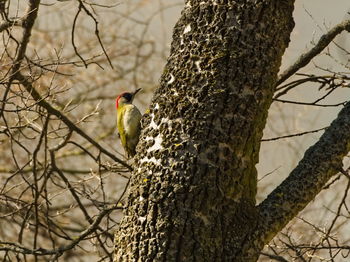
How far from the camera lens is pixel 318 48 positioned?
4457 mm

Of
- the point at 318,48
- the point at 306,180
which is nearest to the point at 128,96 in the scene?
the point at 318,48

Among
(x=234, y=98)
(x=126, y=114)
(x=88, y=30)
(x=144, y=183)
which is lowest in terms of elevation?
(x=144, y=183)

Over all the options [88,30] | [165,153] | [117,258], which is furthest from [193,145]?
[88,30]

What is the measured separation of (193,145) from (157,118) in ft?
1.00

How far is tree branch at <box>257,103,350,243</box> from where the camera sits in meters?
3.41

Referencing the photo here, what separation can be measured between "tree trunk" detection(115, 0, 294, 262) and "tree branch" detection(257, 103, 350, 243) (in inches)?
3.9

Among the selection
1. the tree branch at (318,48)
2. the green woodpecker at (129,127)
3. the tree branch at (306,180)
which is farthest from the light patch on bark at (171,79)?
the green woodpecker at (129,127)

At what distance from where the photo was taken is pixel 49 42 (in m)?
10.5

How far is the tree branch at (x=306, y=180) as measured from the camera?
341cm

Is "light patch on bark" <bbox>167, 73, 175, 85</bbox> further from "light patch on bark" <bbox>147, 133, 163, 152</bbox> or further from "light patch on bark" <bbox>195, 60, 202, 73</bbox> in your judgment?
"light patch on bark" <bbox>147, 133, 163, 152</bbox>

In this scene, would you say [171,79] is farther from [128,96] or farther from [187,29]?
[128,96]

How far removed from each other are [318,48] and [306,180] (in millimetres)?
1279

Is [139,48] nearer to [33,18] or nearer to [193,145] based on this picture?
[33,18]

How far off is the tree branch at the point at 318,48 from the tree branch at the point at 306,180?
0.84 metres
